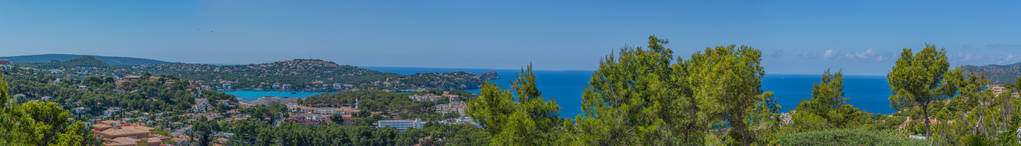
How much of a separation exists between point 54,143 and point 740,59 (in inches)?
374

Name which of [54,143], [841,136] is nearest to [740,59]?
[841,136]

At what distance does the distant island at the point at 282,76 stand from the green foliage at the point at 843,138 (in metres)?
73.8

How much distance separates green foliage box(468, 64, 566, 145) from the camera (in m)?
5.90

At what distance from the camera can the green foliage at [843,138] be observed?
783 cm

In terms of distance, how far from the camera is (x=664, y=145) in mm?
5906

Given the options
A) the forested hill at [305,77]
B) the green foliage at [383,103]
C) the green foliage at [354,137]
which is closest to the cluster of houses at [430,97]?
the green foliage at [383,103]

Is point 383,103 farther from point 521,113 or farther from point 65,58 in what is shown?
point 65,58

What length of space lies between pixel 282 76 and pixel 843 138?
94.7 metres

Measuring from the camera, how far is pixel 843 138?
8.12 meters

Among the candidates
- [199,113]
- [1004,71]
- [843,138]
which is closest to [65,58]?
[199,113]

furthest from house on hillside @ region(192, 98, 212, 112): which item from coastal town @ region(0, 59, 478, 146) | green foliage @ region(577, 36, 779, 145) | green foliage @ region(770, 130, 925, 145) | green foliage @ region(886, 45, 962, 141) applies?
green foliage @ region(886, 45, 962, 141)

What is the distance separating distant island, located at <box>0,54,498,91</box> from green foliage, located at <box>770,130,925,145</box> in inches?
2907

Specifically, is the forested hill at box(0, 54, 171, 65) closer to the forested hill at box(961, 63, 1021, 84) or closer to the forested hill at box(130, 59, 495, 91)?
the forested hill at box(130, 59, 495, 91)

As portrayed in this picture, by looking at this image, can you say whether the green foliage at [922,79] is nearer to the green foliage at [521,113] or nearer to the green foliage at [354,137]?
the green foliage at [521,113]
